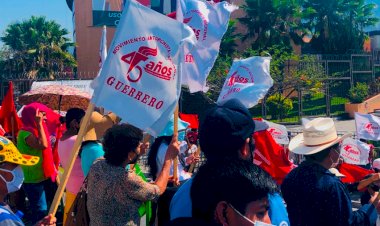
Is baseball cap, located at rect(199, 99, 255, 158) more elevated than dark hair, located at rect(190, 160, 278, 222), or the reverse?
baseball cap, located at rect(199, 99, 255, 158)

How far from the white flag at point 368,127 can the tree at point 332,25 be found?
26.4m

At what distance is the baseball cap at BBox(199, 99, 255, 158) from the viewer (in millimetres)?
2217

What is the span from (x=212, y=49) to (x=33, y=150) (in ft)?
6.83

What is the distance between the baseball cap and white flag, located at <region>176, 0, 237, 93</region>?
8.81ft

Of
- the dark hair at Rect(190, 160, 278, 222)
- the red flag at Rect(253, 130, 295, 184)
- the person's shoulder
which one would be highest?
the dark hair at Rect(190, 160, 278, 222)

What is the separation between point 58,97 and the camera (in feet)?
24.7

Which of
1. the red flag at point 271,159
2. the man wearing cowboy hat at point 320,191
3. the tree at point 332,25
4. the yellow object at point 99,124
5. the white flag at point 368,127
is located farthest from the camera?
the tree at point 332,25

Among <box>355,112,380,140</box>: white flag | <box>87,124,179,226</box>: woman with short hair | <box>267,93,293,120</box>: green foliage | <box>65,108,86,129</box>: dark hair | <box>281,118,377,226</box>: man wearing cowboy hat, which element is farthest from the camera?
<box>267,93,293,120</box>: green foliage

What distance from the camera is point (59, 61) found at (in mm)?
31281

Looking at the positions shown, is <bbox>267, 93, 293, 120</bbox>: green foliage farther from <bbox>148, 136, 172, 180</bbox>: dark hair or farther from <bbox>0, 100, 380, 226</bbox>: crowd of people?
<bbox>148, 136, 172, 180</bbox>: dark hair

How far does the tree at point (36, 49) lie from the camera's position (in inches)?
1200

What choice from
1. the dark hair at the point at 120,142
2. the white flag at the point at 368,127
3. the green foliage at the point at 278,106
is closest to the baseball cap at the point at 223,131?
the dark hair at the point at 120,142

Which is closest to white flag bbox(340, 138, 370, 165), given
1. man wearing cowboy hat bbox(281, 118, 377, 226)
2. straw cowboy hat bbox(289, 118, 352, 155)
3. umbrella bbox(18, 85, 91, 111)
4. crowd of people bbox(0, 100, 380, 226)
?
crowd of people bbox(0, 100, 380, 226)

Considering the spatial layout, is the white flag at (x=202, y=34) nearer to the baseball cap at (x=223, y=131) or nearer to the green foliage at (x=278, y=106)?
the baseball cap at (x=223, y=131)
